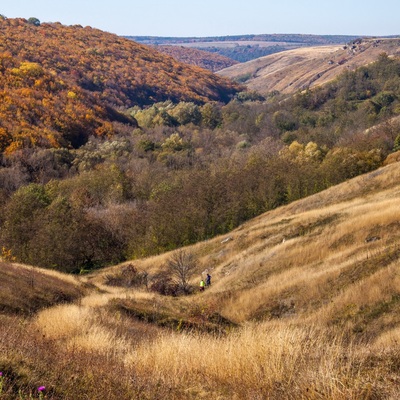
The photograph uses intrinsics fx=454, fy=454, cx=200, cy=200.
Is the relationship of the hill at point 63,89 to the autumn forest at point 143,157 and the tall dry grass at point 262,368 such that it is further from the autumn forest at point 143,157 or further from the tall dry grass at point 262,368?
the tall dry grass at point 262,368

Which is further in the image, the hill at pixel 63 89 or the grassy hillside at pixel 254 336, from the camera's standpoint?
the hill at pixel 63 89

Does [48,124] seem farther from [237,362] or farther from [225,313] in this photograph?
[237,362]

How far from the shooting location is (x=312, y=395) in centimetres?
445

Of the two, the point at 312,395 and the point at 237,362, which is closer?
the point at 312,395

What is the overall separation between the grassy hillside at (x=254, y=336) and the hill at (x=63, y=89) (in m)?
71.4

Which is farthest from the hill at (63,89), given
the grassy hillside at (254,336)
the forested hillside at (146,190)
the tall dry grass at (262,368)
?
the tall dry grass at (262,368)

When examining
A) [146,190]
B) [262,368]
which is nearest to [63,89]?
[146,190]

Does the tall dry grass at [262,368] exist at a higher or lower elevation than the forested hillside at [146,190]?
higher

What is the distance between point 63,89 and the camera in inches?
4791

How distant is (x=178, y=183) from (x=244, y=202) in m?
9.97

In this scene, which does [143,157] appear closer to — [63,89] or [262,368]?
[63,89]

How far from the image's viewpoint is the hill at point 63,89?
95875mm

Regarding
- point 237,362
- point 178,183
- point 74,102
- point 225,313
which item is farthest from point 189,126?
point 237,362

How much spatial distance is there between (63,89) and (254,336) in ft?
410
